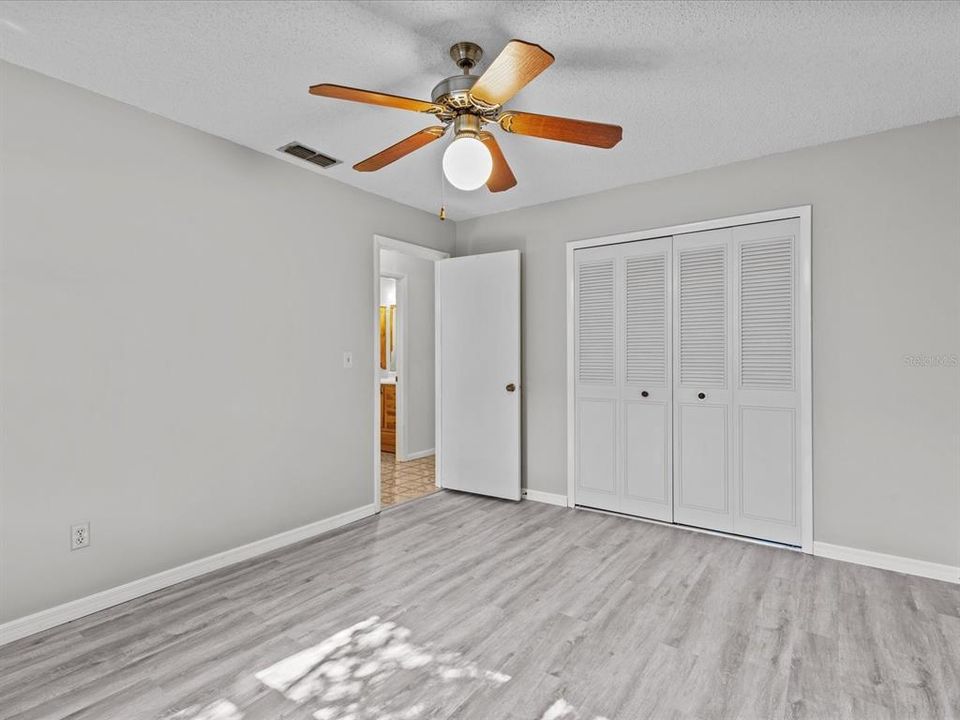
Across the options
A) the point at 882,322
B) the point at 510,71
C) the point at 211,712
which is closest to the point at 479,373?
the point at 882,322

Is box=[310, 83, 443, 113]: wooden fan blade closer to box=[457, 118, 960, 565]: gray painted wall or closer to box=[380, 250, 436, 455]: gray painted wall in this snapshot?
box=[457, 118, 960, 565]: gray painted wall

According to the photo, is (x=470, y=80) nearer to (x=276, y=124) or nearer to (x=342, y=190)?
(x=276, y=124)

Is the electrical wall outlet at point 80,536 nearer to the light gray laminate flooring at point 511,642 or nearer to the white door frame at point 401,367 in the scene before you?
the light gray laminate flooring at point 511,642

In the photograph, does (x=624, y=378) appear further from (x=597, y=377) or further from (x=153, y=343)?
(x=153, y=343)

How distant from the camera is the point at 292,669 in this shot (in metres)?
2.01

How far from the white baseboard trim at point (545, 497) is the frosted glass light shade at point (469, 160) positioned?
2.84 m

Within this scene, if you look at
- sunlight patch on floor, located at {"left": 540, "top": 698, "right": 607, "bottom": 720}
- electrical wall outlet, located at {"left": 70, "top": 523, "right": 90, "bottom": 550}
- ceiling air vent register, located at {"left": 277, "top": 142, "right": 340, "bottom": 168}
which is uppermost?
ceiling air vent register, located at {"left": 277, "top": 142, "right": 340, "bottom": 168}

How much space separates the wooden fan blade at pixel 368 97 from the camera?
188 centimetres

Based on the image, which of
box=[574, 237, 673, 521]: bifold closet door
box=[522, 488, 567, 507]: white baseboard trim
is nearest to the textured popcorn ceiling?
box=[574, 237, 673, 521]: bifold closet door

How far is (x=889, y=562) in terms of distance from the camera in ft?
9.54

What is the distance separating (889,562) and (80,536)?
4221 mm

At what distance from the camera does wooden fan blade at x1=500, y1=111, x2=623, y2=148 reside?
2098 mm

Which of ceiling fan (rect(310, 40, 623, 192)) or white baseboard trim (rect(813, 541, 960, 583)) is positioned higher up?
ceiling fan (rect(310, 40, 623, 192))

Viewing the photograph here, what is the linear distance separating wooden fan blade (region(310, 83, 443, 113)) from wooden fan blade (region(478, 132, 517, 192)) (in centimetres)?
28
